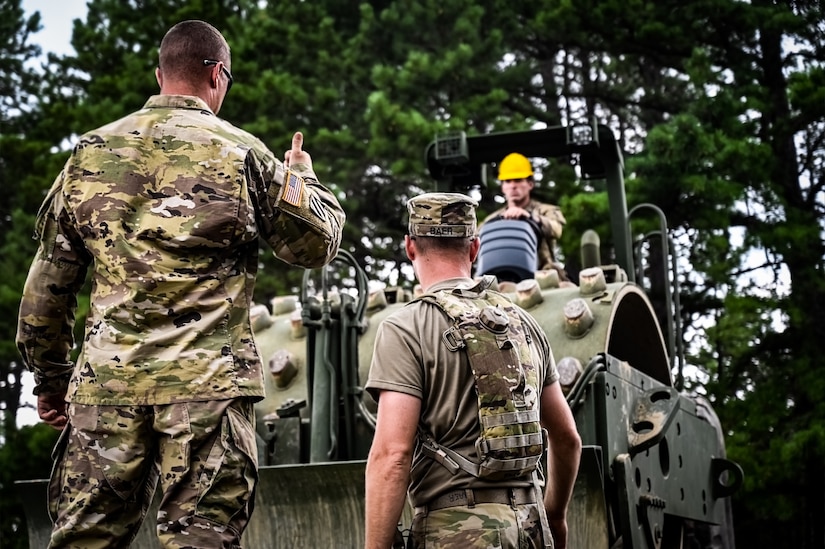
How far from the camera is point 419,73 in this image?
1482 cm

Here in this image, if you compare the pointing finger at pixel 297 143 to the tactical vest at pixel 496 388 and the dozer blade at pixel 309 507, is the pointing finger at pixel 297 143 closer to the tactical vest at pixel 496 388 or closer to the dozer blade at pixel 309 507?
the tactical vest at pixel 496 388

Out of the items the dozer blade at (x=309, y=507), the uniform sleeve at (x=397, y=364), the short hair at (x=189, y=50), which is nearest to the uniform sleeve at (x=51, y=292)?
the short hair at (x=189, y=50)

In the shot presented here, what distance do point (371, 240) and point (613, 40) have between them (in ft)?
13.8

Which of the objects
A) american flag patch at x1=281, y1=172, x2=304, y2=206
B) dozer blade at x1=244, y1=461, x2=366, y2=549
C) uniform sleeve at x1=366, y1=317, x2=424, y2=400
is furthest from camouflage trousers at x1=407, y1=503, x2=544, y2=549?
dozer blade at x1=244, y1=461, x2=366, y2=549

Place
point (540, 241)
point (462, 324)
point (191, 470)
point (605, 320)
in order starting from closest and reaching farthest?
point (191, 470)
point (462, 324)
point (605, 320)
point (540, 241)

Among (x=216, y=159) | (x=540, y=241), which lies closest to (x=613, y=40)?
(x=540, y=241)

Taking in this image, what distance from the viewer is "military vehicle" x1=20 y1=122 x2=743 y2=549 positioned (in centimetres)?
454

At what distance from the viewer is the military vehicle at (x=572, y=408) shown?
4543mm

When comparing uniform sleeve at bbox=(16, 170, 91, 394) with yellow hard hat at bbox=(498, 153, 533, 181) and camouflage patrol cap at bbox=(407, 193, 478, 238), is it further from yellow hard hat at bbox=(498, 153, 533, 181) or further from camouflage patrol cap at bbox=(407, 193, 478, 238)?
yellow hard hat at bbox=(498, 153, 533, 181)

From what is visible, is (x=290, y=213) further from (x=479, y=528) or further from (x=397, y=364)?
(x=479, y=528)

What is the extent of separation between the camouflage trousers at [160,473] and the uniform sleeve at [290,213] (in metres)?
0.49

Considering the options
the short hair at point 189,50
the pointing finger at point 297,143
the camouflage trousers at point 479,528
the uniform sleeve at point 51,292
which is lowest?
the camouflage trousers at point 479,528

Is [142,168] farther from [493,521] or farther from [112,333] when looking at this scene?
[493,521]

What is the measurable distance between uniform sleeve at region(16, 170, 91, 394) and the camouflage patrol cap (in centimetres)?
91
